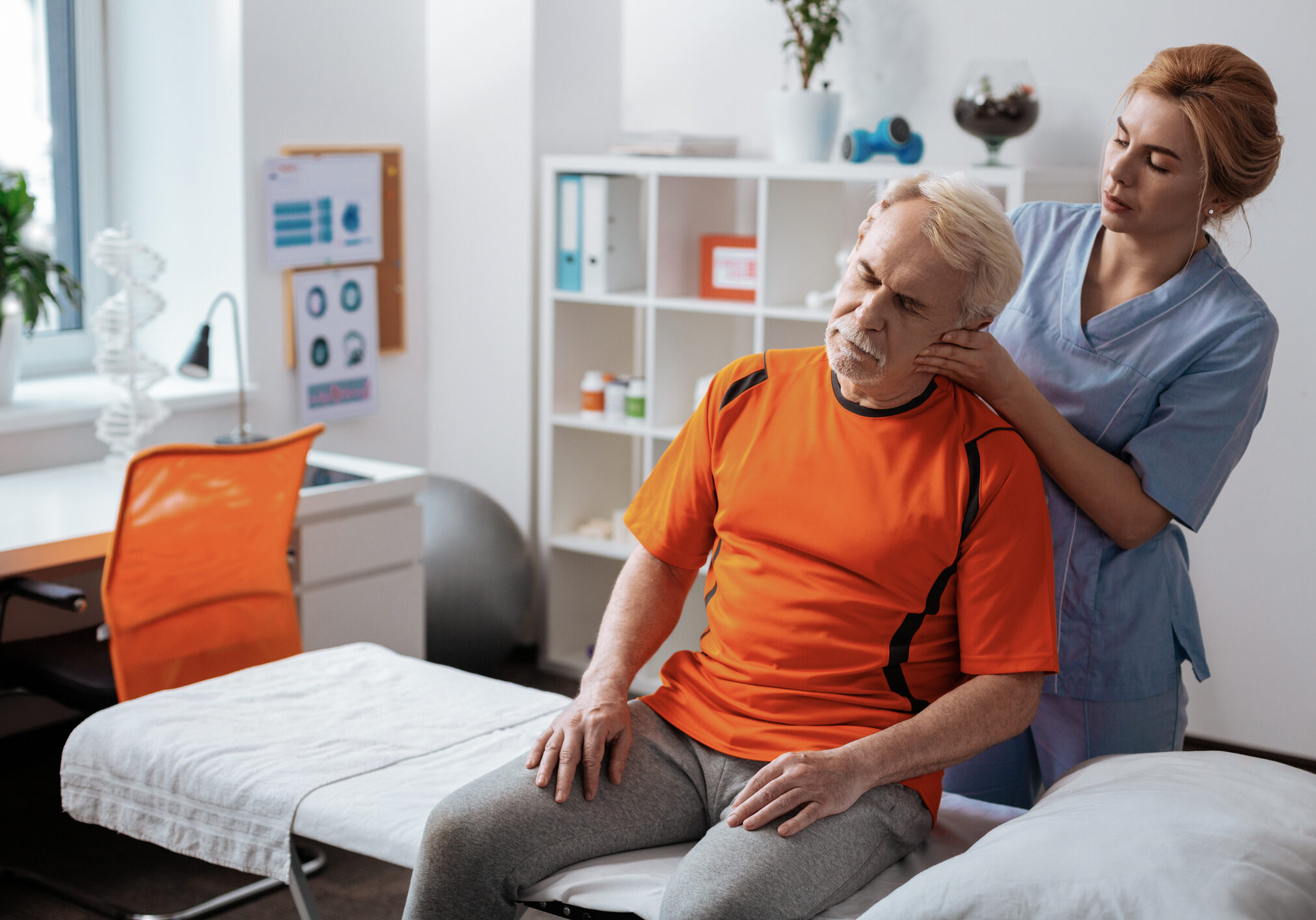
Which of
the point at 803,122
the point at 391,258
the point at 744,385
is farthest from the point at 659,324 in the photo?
the point at 744,385

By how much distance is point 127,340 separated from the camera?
2.86 metres

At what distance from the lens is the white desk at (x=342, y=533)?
2.65m

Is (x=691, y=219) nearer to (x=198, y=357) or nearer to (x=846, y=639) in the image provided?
(x=198, y=357)

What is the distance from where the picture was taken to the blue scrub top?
1.52 metres

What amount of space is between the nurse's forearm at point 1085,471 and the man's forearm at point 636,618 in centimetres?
44

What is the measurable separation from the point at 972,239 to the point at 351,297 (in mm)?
2552

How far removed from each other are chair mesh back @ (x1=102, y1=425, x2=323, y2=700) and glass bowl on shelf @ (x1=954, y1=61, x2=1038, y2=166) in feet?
5.40

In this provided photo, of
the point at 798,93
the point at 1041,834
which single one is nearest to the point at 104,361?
the point at 798,93

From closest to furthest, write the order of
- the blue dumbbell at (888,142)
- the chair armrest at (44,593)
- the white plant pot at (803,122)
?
the chair armrest at (44,593) < the blue dumbbell at (888,142) < the white plant pot at (803,122)

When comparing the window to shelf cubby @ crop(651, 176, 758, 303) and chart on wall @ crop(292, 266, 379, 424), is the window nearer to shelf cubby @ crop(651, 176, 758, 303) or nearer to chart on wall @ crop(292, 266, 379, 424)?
chart on wall @ crop(292, 266, 379, 424)

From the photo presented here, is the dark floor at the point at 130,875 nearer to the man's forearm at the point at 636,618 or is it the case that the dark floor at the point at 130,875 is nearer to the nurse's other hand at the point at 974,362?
the man's forearm at the point at 636,618

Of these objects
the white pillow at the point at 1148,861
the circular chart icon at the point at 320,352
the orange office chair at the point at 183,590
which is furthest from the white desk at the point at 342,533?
the white pillow at the point at 1148,861

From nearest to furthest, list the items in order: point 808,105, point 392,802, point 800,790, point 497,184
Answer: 1. point 800,790
2. point 392,802
3. point 808,105
4. point 497,184

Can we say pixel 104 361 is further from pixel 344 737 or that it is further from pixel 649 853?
pixel 649 853
